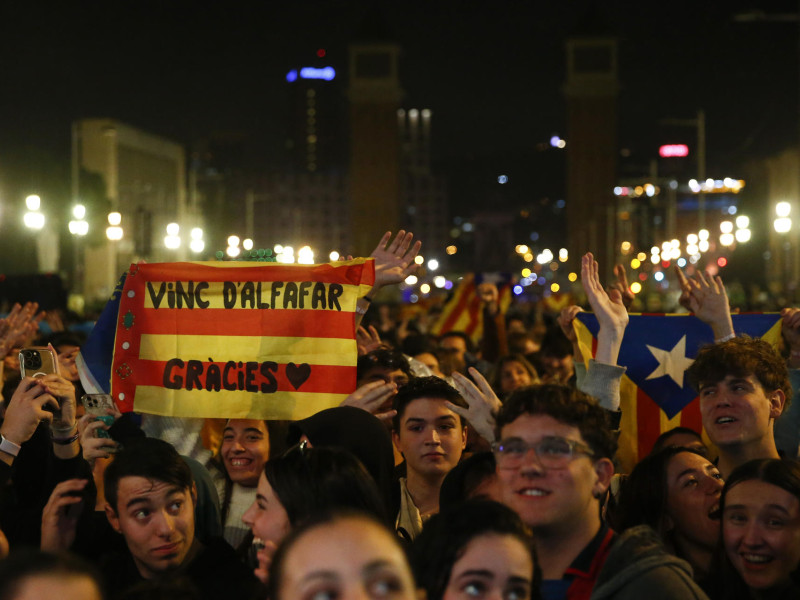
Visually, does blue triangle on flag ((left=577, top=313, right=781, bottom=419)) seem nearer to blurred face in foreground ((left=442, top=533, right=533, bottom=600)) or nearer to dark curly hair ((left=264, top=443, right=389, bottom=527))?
dark curly hair ((left=264, top=443, right=389, bottom=527))

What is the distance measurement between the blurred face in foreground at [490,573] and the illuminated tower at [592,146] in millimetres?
66226

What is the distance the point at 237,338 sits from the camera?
20.1ft

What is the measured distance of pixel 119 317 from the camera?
6199mm

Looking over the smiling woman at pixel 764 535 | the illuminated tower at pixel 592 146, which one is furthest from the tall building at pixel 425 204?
the smiling woman at pixel 764 535

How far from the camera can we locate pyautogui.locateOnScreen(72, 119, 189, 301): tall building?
72438 mm

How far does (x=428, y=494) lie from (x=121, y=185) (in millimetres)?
76562

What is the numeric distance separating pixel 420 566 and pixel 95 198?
252 feet

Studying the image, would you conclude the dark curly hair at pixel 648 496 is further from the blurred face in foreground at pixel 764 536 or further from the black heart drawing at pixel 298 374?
the black heart drawing at pixel 298 374

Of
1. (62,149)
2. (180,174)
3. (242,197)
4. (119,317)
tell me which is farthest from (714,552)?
(242,197)

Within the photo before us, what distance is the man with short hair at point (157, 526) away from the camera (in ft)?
14.2

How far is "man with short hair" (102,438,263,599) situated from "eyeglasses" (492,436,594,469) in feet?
3.92

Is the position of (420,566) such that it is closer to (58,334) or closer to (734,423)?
(734,423)

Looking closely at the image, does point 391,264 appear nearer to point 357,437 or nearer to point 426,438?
point 426,438

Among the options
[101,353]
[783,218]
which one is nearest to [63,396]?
[101,353]
